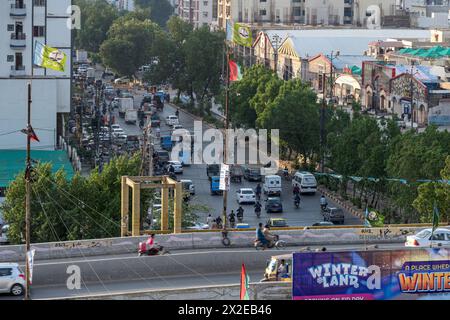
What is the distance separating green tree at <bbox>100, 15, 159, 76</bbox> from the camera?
98.2 metres

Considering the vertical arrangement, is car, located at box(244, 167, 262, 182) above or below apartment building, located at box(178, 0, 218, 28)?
below

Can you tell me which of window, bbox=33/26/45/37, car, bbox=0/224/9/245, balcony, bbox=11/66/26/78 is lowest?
car, bbox=0/224/9/245

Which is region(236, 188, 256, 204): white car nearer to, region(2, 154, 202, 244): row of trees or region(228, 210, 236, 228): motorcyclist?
region(228, 210, 236, 228): motorcyclist

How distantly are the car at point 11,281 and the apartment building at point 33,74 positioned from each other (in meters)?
28.9

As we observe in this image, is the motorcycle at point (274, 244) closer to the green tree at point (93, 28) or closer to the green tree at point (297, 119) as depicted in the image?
the green tree at point (297, 119)

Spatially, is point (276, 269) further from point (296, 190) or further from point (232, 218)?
point (296, 190)

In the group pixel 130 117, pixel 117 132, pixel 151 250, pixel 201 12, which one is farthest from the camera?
pixel 201 12

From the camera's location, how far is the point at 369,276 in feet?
86.8

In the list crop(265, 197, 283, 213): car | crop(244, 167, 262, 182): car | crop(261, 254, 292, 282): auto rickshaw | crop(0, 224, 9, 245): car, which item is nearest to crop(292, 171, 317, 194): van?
crop(244, 167, 262, 182): car

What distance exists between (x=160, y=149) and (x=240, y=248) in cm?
3266

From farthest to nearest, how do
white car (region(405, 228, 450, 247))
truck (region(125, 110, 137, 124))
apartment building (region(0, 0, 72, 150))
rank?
truck (region(125, 110, 137, 124)) < apartment building (region(0, 0, 72, 150)) < white car (region(405, 228, 450, 247))

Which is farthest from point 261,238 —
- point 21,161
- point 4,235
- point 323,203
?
point 21,161

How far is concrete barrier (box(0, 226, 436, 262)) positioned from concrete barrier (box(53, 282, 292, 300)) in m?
4.96

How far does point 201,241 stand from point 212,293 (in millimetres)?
5905
